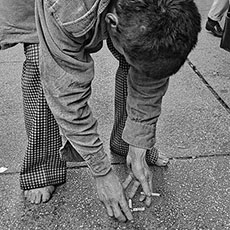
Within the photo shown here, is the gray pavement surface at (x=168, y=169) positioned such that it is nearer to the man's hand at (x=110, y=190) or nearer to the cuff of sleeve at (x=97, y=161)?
the man's hand at (x=110, y=190)

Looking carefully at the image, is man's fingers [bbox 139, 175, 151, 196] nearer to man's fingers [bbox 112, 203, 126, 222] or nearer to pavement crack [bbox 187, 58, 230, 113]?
man's fingers [bbox 112, 203, 126, 222]

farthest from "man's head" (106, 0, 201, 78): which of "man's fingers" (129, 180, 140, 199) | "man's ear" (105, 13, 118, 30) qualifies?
"man's fingers" (129, 180, 140, 199)

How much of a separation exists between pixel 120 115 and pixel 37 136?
18.2 inches

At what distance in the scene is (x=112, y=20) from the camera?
1261 mm

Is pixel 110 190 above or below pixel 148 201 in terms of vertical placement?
above

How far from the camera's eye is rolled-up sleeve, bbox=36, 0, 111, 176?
133 centimetres

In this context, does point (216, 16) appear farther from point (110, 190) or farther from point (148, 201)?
point (110, 190)

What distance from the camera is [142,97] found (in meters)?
1.67

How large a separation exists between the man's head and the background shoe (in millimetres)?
3003

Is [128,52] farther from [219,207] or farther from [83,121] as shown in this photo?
[219,207]

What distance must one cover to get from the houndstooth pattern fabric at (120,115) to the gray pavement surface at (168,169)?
74 mm

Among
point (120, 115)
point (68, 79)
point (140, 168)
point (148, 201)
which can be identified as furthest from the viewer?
point (120, 115)

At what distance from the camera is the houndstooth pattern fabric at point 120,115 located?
1.94 meters

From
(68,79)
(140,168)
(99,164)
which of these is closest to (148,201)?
(140,168)
